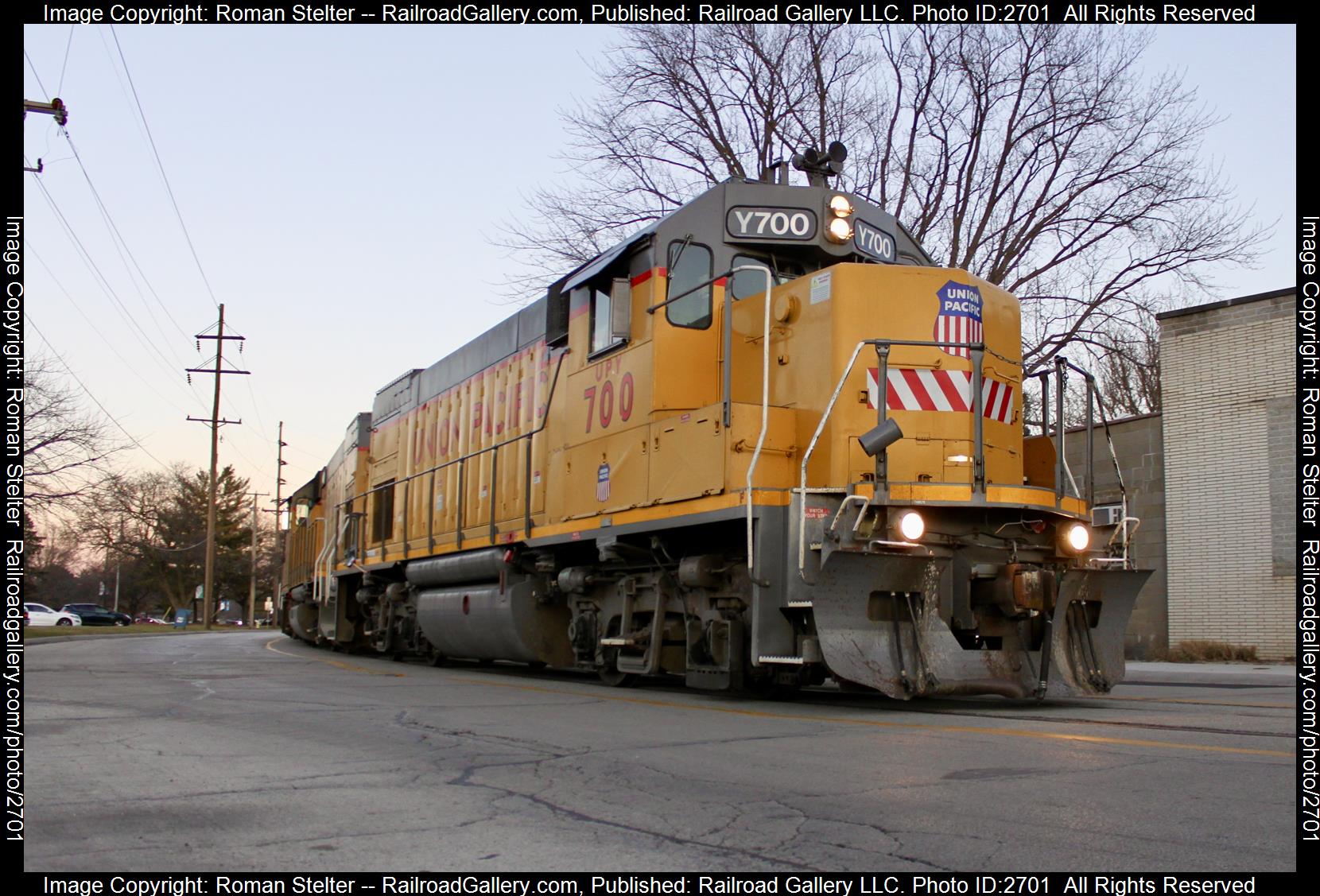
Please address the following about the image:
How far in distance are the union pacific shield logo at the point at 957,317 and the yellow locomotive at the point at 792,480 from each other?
0.02 m

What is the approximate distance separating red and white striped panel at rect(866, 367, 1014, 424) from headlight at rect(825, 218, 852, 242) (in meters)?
1.37

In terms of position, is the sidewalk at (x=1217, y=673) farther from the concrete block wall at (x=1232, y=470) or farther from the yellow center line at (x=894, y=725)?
the yellow center line at (x=894, y=725)

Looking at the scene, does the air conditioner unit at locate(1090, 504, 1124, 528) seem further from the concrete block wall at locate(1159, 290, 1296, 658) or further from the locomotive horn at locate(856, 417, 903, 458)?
the concrete block wall at locate(1159, 290, 1296, 658)

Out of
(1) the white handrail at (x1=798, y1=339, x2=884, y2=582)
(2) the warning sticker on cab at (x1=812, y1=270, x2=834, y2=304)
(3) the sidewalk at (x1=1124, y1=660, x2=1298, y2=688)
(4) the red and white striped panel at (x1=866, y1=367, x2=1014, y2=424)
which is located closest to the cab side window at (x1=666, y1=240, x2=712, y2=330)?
(2) the warning sticker on cab at (x1=812, y1=270, x2=834, y2=304)

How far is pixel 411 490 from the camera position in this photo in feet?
52.3

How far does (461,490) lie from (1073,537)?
7754 millimetres

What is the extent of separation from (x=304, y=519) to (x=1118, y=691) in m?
19.1

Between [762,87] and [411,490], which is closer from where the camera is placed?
[411,490]

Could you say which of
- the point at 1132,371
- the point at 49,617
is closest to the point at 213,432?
the point at 49,617

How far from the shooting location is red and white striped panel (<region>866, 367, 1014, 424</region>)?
8.41m

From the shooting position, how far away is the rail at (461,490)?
11.6 metres

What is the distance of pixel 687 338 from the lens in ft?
30.5
